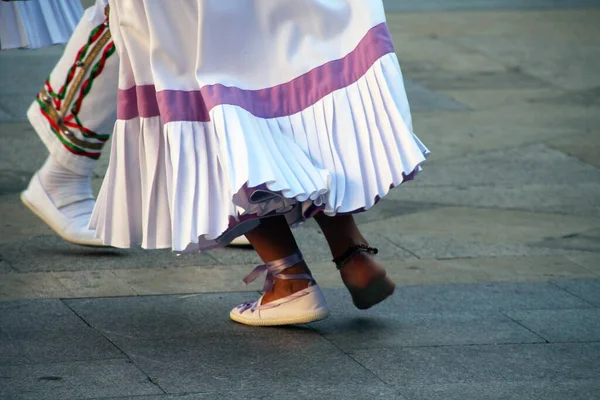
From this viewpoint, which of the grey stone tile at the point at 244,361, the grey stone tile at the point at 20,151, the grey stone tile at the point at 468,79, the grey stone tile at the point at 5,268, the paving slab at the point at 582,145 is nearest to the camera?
the grey stone tile at the point at 244,361

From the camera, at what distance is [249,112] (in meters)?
3.37

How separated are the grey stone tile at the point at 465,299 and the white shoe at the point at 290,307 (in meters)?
0.25

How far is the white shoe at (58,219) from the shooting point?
456 cm

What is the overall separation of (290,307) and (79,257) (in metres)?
1.17

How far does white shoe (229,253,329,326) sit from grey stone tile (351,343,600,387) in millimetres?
224

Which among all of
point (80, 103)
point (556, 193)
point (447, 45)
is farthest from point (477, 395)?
point (447, 45)

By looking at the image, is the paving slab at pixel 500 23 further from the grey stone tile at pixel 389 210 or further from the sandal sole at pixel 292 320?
the sandal sole at pixel 292 320

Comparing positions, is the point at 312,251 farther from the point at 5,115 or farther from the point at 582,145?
the point at 5,115

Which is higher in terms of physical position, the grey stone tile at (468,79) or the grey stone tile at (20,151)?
the grey stone tile at (20,151)

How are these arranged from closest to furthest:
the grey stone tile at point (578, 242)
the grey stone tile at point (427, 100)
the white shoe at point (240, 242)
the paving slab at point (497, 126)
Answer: the white shoe at point (240, 242)
the grey stone tile at point (578, 242)
the paving slab at point (497, 126)
the grey stone tile at point (427, 100)

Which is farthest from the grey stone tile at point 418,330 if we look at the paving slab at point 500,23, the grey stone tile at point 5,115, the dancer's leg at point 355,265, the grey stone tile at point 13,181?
the paving slab at point 500,23

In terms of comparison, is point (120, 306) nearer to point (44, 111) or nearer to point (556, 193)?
point (44, 111)

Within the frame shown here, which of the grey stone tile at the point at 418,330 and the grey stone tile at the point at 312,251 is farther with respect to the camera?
the grey stone tile at the point at 312,251

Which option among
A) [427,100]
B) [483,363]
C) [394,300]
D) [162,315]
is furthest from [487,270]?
[427,100]
